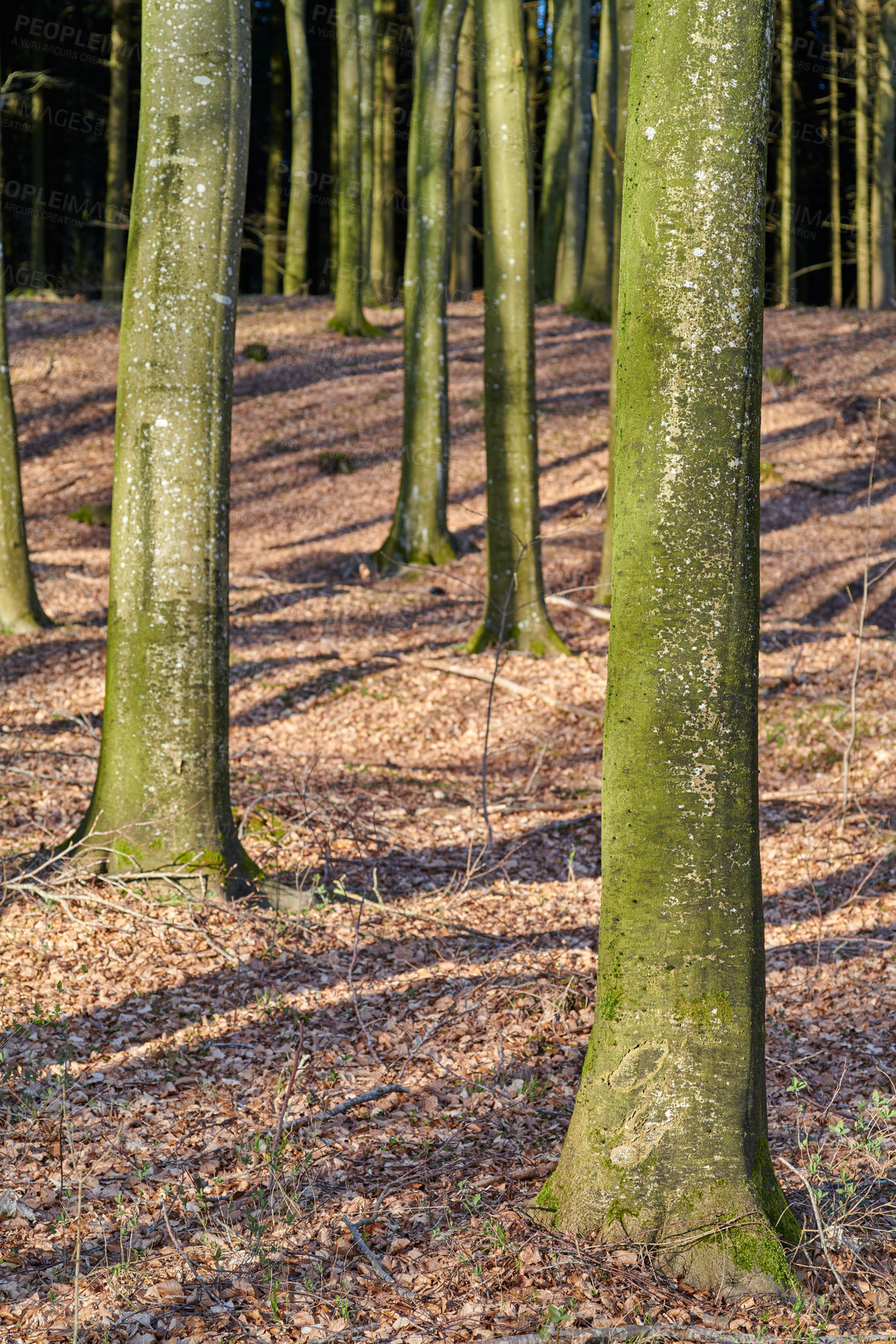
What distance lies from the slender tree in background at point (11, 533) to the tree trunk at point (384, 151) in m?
16.6

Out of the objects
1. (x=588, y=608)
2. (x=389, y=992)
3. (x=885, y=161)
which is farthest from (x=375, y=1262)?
(x=885, y=161)

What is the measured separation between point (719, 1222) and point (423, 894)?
353 centimetres

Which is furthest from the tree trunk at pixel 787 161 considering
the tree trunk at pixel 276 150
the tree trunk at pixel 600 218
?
the tree trunk at pixel 276 150

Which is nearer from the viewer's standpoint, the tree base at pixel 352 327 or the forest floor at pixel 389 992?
the forest floor at pixel 389 992

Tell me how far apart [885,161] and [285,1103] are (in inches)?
1122

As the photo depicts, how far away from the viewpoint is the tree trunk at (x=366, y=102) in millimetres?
20516

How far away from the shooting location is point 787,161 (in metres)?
28.1

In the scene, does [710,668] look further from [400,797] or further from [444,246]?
[444,246]

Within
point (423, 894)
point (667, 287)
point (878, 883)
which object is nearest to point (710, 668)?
point (667, 287)

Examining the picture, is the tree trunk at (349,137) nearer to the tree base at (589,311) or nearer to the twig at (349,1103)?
the tree base at (589,311)

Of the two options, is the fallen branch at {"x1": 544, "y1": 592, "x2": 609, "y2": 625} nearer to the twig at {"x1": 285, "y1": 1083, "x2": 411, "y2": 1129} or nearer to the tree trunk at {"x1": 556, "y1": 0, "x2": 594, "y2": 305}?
the twig at {"x1": 285, "y1": 1083, "x2": 411, "y2": 1129}

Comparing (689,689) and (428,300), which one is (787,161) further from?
(689,689)

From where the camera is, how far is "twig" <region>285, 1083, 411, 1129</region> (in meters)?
4.18

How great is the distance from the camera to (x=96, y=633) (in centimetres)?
1057
